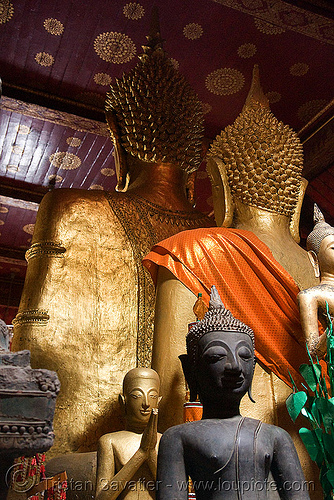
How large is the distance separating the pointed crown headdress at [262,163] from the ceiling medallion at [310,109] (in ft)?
4.57

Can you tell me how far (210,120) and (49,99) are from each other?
4.05ft

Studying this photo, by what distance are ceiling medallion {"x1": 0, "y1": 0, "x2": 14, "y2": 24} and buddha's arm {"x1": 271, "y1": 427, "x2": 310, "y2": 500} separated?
2915 millimetres

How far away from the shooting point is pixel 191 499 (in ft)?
5.12

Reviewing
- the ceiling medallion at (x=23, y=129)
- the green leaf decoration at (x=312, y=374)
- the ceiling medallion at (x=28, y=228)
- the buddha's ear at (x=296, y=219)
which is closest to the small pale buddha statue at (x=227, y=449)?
the green leaf decoration at (x=312, y=374)

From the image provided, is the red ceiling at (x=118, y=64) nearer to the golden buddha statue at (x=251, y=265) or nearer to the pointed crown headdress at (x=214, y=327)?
the golden buddha statue at (x=251, y=265)

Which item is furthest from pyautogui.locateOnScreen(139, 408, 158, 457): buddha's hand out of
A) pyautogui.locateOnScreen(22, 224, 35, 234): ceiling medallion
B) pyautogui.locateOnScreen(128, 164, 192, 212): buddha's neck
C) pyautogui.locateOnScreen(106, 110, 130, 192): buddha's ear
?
pyautogui.locateOnScreen(22, 224, 35, 234): ceiling medallion

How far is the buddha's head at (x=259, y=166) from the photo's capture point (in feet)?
8.49

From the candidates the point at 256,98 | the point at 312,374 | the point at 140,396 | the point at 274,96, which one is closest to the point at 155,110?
the point at 256,98

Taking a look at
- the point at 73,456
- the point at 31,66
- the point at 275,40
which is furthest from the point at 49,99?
the point at 73,456

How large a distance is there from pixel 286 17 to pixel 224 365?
263 centimetres

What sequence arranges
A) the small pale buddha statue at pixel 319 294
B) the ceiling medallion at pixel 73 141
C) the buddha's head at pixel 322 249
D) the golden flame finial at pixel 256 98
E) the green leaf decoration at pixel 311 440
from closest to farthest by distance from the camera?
the green leaf decoration at pixel 311 440
the small pale buddha statue at pixel 319 294
the buddha's head at pixel 322 249
the golden flame finial at pixel 256 98
the ceiling medallion at pixel 73 141

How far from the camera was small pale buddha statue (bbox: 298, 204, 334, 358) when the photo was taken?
1.94m

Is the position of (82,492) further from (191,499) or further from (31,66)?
(31,66)

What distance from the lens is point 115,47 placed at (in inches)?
141
